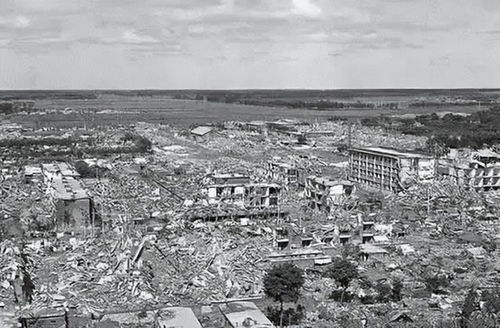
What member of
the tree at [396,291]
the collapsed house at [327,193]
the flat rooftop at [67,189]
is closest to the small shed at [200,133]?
the flat rooftop at [67,189]

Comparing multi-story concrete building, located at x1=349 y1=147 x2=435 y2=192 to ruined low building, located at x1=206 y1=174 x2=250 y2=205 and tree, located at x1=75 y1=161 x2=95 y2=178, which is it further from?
tree, located at x1=75 y1=161 x2=95 y2=178

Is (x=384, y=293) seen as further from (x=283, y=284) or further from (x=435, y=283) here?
(x=283, y=284)

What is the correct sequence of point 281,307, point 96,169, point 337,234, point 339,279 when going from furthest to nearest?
point 96,169 < point 337,234 < point 339,279 < point 281,307

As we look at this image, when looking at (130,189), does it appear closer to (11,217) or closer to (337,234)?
(11,217)

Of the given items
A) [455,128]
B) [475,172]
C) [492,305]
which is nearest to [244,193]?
[475,172]

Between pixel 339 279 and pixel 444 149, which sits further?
pixel 444 149

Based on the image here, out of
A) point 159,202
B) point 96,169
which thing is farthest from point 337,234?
point 96,169
